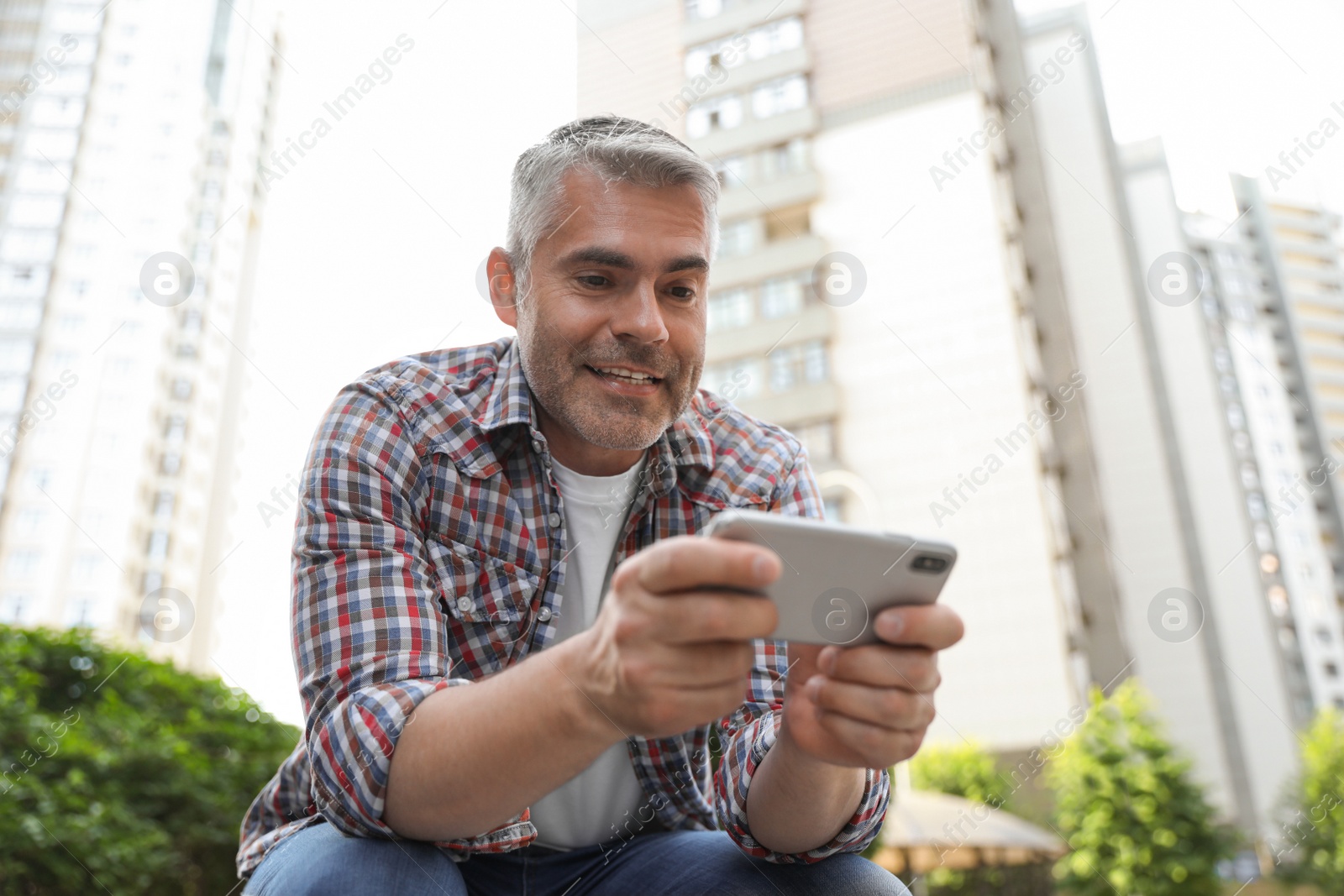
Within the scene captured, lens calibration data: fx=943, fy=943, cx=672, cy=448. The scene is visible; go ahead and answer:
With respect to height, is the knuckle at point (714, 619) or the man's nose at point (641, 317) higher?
the man's nose at point (641, 317)

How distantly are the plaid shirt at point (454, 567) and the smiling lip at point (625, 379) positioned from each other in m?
0.12

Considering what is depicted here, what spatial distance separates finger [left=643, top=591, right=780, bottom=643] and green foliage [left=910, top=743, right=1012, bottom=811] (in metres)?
17.2

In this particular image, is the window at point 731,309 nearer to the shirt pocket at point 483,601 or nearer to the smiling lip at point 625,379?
the smiling lip at point 625,379

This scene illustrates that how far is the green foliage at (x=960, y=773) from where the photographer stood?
1705 centimetres

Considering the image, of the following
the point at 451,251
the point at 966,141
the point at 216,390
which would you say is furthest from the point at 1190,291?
the point at 216,390

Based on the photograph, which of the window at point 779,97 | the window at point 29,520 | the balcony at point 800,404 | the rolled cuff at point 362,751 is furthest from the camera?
the window at point 29,520

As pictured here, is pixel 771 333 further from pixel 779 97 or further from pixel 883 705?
pixel 883 705

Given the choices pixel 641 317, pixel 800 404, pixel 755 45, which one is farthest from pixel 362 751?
pixel 755 45

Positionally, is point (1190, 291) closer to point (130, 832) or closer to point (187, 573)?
point (130, 832)

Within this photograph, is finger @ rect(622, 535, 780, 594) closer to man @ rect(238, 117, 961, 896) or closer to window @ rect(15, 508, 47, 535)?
man @ rect(238, 117, 961, 896)

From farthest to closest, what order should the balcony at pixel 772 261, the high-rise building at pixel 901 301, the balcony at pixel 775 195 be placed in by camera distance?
the balcony at pixel 775 195 → the balcony at pixel 772 261 → the high-rise building at pixel 901 301

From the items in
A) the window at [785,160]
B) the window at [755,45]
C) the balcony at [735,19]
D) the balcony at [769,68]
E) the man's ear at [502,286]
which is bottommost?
the man's ear at [502,286]

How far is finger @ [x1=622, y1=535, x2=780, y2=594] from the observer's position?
72cm

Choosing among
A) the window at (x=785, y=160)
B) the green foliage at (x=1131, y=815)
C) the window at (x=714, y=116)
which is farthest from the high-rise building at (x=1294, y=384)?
the green foliage at (x=1131, y=815)
